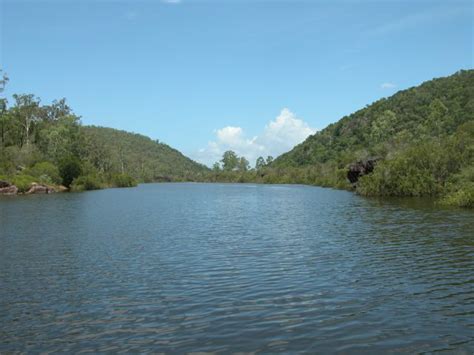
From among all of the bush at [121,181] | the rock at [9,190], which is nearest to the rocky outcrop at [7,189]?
the rock at [9,190]

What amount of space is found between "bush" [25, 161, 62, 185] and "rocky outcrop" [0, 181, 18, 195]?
1142 cm

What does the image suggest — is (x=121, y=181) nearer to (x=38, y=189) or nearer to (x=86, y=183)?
(x=86, y=183)

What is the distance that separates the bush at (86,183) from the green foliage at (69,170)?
1759mm

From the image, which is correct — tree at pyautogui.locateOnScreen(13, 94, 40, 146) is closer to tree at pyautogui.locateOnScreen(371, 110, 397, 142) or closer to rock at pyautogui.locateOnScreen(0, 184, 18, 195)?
rock at pyautogui.locateOnScreen(0, 184, 18, 195)

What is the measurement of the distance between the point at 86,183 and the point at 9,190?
100ft

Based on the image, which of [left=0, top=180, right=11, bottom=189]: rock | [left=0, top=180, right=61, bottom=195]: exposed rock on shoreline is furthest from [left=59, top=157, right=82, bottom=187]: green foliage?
[left=0, top=180, right=11, bottom=189]: rock

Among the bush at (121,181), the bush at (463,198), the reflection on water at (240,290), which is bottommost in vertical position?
the reflection on water at (240,290)

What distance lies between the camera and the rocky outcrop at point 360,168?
334 feet

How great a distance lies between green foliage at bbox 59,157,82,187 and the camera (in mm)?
132250

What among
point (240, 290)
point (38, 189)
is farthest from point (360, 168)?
point (240, 290)

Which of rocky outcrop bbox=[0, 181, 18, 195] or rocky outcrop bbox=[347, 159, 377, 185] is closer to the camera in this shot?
rocky outcrop bbox=[347, 159, 377, 185]

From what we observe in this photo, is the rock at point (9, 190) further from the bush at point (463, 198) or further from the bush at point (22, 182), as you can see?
the bush at point (463, 198)

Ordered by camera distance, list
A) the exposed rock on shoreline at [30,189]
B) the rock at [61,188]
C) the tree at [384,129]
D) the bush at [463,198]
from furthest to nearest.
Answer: the tree at [384,129]
the rock at [61,188]
the exposed rock on shoreline at [30,189]
the bush at [463,198]

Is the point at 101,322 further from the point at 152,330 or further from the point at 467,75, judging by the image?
the point at 467,75
